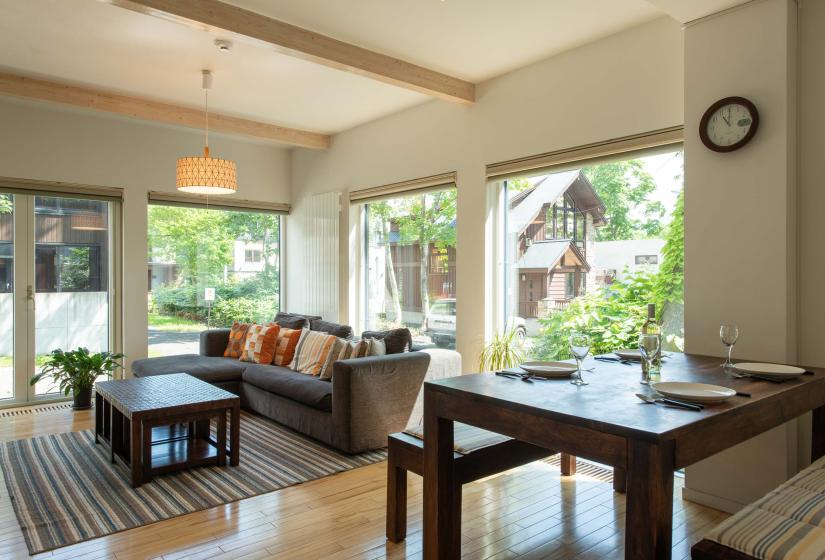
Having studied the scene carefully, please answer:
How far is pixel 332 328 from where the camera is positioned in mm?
5152

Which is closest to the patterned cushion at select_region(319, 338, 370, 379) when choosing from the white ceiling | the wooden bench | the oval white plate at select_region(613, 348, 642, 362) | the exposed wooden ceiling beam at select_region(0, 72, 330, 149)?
the wooden bench

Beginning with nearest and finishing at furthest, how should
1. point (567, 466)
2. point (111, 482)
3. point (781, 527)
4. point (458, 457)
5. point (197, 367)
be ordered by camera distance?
1. point (781, 527)
2. point (458, 457)
3. point (111, 482)
4. point (567, 466)
5. point (197, 367)

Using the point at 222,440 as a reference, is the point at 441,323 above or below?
above

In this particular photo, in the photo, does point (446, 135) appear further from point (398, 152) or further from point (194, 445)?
point (194, 445)

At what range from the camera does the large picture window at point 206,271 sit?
607cm

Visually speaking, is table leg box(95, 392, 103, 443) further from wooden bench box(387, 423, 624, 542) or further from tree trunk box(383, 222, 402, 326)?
tree trunk box(383, 222, 402, 326)

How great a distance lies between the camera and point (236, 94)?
497 centimetres

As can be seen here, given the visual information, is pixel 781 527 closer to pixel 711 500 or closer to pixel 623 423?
pixel 623 423

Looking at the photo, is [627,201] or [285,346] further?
[285,346]

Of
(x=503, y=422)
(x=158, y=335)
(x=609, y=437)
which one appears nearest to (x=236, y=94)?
(x=158, y=335)

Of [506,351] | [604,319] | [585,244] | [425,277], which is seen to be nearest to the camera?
[604,319]

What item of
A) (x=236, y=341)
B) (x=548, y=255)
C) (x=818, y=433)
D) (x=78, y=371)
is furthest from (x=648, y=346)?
(x=78, y=371)

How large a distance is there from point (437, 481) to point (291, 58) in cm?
324

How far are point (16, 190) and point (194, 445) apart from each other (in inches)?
125
